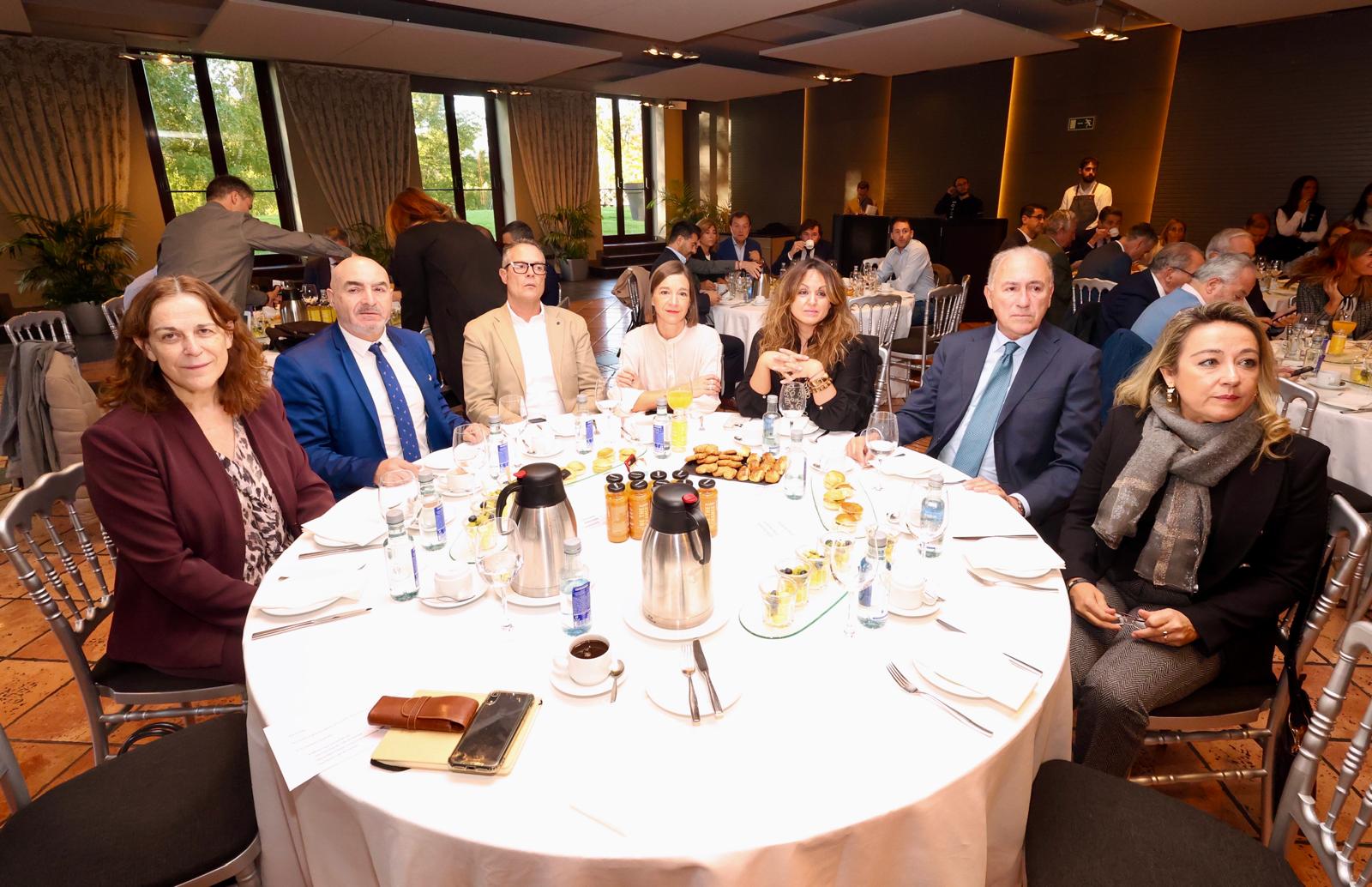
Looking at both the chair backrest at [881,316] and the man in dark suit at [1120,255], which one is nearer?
the chair backrest at [881,316]

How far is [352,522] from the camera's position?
1815 mm

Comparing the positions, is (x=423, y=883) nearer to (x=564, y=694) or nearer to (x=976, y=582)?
(x=564, y=694)

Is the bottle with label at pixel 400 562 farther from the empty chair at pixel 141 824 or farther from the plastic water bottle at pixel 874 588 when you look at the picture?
the plastic water bottle at pixel 874 588

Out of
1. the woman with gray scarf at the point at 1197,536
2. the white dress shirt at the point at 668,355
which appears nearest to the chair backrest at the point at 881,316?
the white dress shirt at the point at 668,355

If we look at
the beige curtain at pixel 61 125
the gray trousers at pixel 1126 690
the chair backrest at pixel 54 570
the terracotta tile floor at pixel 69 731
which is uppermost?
the beige curtain at pixel 61 125

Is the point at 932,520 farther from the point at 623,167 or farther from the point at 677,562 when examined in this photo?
the point at 623,167

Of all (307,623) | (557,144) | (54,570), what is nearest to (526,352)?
(54,570)

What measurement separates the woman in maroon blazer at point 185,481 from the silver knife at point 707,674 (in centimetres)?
120

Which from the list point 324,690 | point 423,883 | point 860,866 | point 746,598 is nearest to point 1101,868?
point 860,866

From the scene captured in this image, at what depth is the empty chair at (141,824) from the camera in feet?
3.98

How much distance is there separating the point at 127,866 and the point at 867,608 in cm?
142

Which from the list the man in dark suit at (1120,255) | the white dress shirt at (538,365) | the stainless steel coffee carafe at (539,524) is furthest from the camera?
the man in dark suit at (1120,255)

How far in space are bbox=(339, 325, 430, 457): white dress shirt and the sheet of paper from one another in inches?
65.1

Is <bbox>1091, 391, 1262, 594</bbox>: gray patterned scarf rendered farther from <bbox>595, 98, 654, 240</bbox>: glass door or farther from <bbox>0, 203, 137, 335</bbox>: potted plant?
<bbox>595, 98, 654, 240</bbox>: glass door
